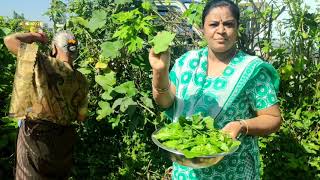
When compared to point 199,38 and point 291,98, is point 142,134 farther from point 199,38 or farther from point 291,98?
point 291,98

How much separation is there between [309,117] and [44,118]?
85.5 inches

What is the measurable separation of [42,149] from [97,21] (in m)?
1.26

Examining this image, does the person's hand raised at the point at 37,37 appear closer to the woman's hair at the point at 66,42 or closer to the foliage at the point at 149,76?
the woman's hair at the point at 66,42

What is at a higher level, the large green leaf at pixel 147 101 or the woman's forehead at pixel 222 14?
the woman's forehead at pixel 222 14

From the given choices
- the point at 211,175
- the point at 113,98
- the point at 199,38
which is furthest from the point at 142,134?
the point at 211,175

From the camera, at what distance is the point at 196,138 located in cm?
171

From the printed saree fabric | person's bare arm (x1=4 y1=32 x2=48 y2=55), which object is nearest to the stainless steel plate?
the printed saree fabric

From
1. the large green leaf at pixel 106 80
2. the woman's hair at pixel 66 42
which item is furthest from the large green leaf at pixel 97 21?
the woman's hair at pixel 66 42

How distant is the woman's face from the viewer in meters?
1.87

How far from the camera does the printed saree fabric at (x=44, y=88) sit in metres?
2.34

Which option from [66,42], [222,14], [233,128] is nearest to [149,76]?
[66,42]

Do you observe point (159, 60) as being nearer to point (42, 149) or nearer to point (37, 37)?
point (37, 37)

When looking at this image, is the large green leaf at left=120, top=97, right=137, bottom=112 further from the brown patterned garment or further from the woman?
the woman

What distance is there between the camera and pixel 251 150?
2002mm
